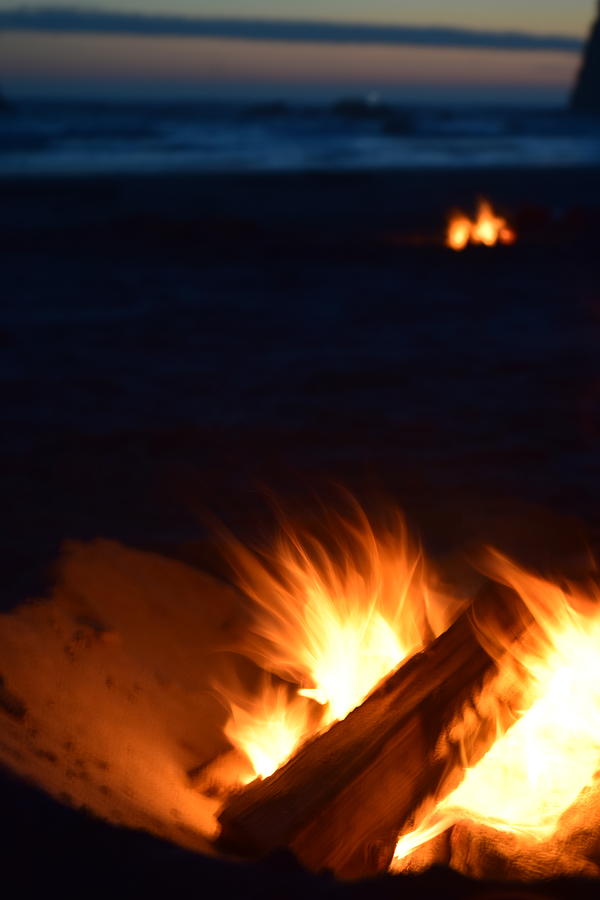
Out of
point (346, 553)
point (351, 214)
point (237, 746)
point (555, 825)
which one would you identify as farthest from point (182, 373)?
point (351, 214)

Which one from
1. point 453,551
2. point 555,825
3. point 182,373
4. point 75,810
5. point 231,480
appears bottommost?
point 555,825

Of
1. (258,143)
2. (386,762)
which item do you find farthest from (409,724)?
(258,143)

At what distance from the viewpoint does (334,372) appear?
6809 millimetres

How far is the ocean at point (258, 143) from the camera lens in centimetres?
2539

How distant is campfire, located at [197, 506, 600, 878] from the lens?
7.64 ft

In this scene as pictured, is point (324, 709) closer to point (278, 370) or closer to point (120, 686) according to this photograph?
point (120, 686)

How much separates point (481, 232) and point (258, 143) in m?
24.7

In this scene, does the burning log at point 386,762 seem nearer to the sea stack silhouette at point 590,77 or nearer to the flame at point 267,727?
the flame at point 267,727

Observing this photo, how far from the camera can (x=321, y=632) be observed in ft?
10.5

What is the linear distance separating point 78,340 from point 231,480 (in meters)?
3.38

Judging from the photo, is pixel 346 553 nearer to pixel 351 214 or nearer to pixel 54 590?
pixel 54 590

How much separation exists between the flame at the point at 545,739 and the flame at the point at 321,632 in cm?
41

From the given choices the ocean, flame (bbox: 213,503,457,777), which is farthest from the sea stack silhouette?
flame (bbox: 213,503,457,777)

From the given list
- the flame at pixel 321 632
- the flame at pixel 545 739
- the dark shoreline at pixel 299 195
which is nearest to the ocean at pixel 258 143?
the dark shoreline at pixel 299 195
